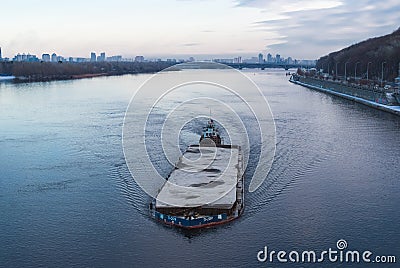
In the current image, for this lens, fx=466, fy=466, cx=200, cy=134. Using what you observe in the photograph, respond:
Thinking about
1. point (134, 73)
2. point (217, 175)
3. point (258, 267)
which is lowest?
point (258, 267)

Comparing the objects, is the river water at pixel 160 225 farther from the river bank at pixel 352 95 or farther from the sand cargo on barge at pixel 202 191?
the river bank at pixel 352 95

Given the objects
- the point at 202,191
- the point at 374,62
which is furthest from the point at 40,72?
the point at 202,191

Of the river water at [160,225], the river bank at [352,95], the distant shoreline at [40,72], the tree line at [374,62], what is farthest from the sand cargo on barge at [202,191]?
the distant shoreline at [40,72]

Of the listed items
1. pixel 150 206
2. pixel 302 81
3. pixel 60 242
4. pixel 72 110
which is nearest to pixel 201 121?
pixel 72 110

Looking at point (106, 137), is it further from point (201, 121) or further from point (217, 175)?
point (217, 175)

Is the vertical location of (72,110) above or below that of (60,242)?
above

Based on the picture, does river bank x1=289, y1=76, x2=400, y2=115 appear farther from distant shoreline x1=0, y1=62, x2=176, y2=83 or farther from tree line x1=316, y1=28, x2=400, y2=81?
distant shoreline x1=0, y1=62, x2=176, y2=83

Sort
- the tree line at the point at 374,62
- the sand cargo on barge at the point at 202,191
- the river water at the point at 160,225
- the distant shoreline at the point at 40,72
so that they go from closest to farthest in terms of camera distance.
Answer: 1. the river water at the point at 160,225
2. the sand cargo on barge at the point at 202,191
3. the tree line at the point at 374,62
4. the distant shoreline at the point at 40,72
